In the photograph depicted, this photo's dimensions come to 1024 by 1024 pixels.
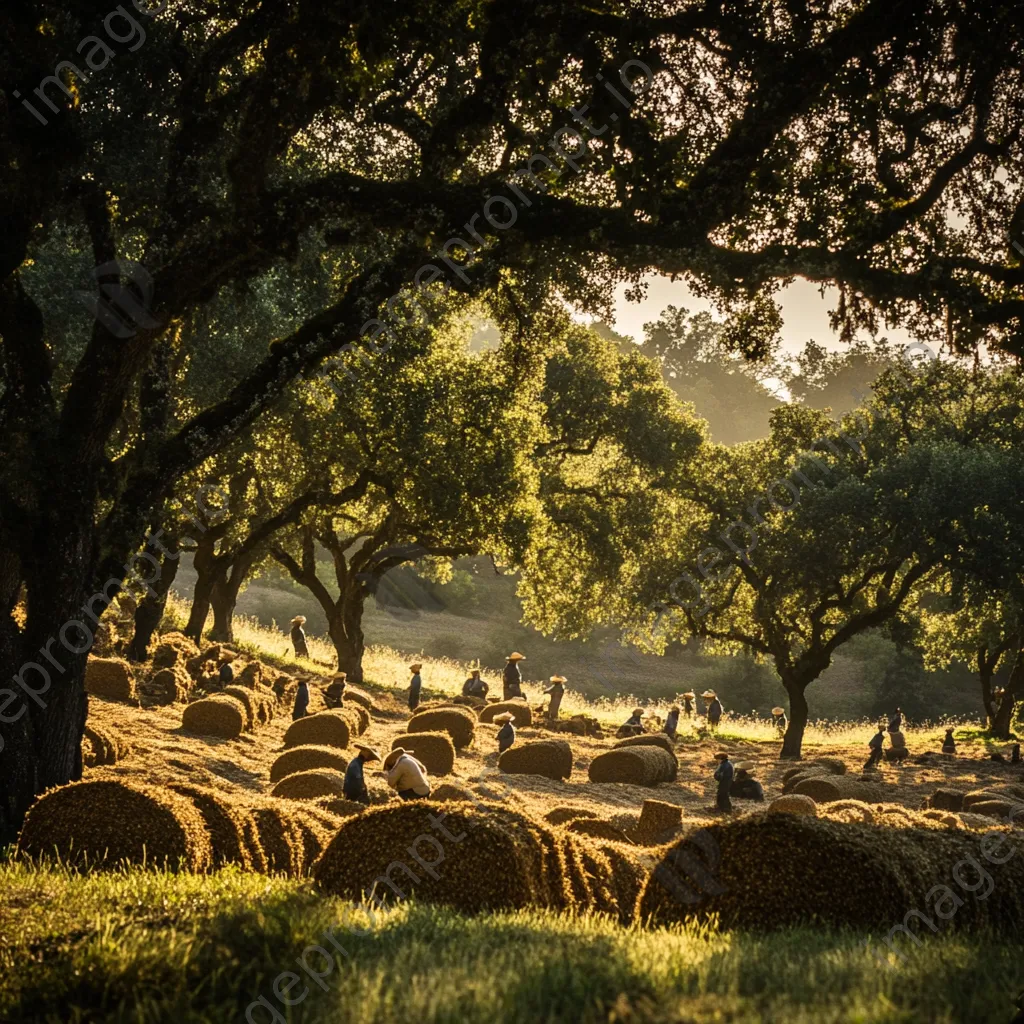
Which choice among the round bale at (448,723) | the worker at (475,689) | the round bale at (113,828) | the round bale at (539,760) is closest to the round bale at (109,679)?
the round bale at (448,723)

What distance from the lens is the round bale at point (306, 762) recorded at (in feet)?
55.7

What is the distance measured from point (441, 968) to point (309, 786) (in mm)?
10137

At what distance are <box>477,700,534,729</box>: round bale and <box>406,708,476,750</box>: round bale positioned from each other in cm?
499

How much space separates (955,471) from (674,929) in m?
26.6

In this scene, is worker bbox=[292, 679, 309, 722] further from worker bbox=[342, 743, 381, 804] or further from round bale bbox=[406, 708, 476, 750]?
worker bbox=[342, 743, 381, 804]

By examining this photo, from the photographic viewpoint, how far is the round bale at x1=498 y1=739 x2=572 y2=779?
21922mm

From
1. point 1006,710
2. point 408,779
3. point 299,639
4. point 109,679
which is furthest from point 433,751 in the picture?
point 1006,710

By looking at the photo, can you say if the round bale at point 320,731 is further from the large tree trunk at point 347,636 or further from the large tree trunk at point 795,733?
the large tree trunk at point 795,733

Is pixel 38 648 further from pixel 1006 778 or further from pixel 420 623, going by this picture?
pixel 420 623

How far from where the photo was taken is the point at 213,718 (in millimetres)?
20516

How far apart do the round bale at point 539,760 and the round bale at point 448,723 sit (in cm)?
230

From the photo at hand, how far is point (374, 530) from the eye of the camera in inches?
1508

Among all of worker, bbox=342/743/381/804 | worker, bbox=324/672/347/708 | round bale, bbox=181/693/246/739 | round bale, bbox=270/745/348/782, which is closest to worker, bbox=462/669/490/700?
worker, bbox=324/672/347/708

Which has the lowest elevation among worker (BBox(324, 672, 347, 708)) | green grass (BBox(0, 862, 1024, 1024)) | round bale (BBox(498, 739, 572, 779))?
round bale (BBox(498, 739, 572, 779))
